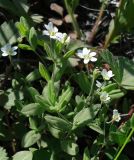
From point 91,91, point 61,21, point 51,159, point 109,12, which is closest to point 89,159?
point 51,159

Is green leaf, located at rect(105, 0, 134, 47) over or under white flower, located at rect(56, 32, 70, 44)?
under

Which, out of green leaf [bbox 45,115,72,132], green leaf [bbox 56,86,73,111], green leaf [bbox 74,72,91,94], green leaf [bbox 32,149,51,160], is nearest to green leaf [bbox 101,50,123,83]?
green leaf [bbox 74,72,91,94]

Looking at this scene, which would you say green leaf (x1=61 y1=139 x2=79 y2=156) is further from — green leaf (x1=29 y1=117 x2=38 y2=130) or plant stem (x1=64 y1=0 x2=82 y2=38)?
plant stem (x1=64 y1=0 x2=82 y2=38)

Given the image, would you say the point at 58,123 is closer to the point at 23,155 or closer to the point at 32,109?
the point at 32,109

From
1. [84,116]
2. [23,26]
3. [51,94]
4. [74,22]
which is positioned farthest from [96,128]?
[74,22]

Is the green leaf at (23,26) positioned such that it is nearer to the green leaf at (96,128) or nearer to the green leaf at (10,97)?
the green leaf at (10,97)

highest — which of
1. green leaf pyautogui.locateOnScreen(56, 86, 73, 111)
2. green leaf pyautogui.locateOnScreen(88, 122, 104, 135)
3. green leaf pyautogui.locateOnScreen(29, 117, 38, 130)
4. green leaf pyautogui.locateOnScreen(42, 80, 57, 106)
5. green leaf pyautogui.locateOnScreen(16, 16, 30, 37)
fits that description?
green leaf pyautogui.locateOnScreen(16, 16, 30, 37)

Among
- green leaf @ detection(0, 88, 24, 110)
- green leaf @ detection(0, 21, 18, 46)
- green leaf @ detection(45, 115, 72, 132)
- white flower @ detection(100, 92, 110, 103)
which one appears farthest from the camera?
Result: green leaf @ detection(0, 21, 18, 46)
